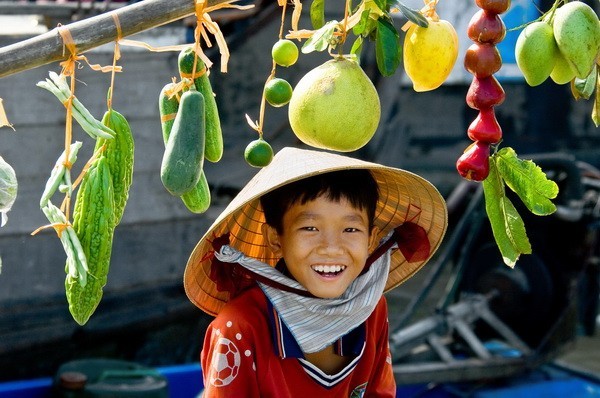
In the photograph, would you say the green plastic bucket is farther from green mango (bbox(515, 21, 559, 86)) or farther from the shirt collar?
green mango (bbox(515, 21, 559, 86))

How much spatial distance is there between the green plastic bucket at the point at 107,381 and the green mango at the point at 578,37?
9.07 feet

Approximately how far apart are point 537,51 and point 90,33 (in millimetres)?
654

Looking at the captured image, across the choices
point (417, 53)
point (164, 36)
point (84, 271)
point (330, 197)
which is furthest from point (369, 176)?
point (164, 36)

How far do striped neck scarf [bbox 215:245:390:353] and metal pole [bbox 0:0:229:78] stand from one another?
2.50 feet

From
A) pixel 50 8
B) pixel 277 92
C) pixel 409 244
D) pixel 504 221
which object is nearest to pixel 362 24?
pixel 277 92

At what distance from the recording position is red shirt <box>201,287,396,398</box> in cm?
187

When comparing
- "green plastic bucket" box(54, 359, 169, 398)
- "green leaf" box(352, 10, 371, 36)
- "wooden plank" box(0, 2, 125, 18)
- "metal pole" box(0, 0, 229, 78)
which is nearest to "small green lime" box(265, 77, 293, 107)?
"green leaf" box(352, 10, 371, 36)

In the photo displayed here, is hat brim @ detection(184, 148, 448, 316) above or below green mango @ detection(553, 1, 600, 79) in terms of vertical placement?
below

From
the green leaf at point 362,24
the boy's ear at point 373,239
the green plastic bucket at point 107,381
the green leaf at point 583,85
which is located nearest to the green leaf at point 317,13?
the green leaf at point 362,24

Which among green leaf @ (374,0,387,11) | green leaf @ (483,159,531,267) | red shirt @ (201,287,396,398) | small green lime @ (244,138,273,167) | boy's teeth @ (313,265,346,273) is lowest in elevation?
red shirt @ (201,287,396,398)

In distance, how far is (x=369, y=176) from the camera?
6.72 feet

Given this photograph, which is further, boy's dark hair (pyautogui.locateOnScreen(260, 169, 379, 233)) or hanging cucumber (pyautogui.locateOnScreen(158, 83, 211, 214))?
boy's dark hair (pyautogui.locateOnScreen(260, 169, 379, 233))

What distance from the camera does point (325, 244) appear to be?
193 centimetres

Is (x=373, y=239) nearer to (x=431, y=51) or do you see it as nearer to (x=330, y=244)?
(x=330, y=244)
